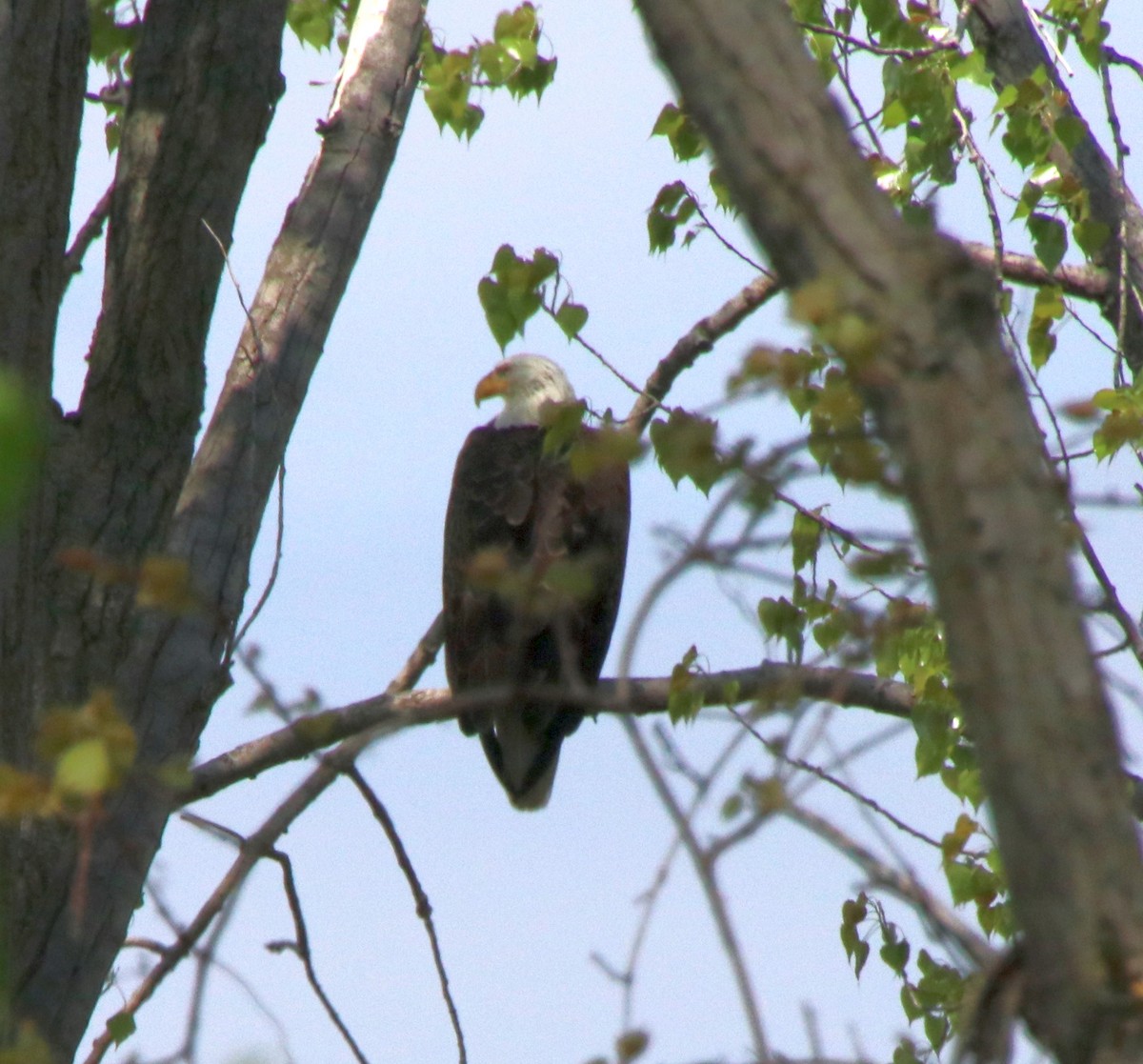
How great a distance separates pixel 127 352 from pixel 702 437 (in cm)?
209

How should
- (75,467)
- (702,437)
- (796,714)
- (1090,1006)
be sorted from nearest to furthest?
(1090,1006) < (702,437) < (796,714) < (75,467)

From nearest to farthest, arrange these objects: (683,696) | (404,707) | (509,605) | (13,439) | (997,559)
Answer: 1. (13,439)
2. (997,559)
3. (683,696)
4. (404,707)
5. (509,605)

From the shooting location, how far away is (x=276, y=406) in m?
3.55

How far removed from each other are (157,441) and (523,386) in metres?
3.19

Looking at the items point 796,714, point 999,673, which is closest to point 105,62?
point 796,714

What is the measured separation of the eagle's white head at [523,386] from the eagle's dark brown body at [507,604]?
235mm

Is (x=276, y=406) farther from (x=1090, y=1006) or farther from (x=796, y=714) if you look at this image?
(x=1090, y=1006)

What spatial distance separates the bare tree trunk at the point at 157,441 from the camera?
3.02 meters

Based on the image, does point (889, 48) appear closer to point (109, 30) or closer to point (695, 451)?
point (109, 30)

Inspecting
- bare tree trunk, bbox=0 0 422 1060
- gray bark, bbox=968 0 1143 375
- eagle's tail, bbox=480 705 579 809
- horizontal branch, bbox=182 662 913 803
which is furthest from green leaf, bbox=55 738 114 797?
eagle's tail, bbox=480 705 579 809

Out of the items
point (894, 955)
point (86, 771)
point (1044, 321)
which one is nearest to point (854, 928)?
point (894, 955)

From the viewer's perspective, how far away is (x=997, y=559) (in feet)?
4.19

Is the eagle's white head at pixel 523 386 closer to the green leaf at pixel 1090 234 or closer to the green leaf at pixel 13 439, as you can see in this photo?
the green leaf at pixel 1090 234

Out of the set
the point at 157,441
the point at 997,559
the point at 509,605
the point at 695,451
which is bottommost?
the point at 997,559
